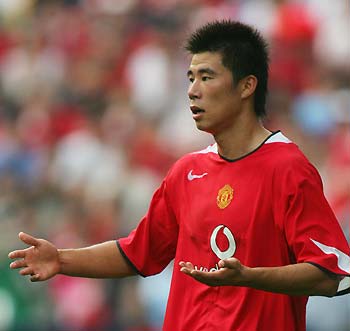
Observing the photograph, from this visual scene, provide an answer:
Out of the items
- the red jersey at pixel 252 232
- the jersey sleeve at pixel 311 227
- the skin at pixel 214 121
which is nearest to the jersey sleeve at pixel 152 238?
the red jersey at pixel 252 232

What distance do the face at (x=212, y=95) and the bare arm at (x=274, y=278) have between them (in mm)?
790

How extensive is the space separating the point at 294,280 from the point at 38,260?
122cm

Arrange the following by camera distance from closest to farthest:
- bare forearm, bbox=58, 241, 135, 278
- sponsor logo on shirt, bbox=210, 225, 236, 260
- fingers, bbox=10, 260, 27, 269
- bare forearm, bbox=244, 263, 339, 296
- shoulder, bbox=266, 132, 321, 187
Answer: bare forearm, bbox=244, 263, 339, 296 → shoulder, bbox=266, 132, 321, 187 → sponsor logo on shirt, bbox=210, 225, 236, 260 → fingers, bbox=10, 260, 27, 269 → bare forearm, bbox=58, 241, 135, 278

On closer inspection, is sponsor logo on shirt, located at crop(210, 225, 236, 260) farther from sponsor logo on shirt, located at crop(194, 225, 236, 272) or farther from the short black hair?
the short black hair

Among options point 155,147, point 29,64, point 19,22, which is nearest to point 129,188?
point 155,147

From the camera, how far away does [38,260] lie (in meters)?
4.95

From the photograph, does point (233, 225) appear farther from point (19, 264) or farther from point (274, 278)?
point (19, 264)

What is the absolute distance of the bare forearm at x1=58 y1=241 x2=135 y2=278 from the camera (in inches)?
199

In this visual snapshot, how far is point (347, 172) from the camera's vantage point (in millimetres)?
8570

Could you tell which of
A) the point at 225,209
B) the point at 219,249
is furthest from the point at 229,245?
the point at 225,209

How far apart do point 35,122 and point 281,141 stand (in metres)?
6.79

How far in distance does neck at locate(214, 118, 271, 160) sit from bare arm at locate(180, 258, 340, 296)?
0.69 meters

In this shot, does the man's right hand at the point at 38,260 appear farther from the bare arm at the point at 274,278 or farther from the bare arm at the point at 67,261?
the bare arm at the point at 274,278

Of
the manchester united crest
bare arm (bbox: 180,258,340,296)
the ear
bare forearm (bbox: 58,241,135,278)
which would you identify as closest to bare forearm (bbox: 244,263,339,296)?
bare arm (bbox: 180,258,340,296)
